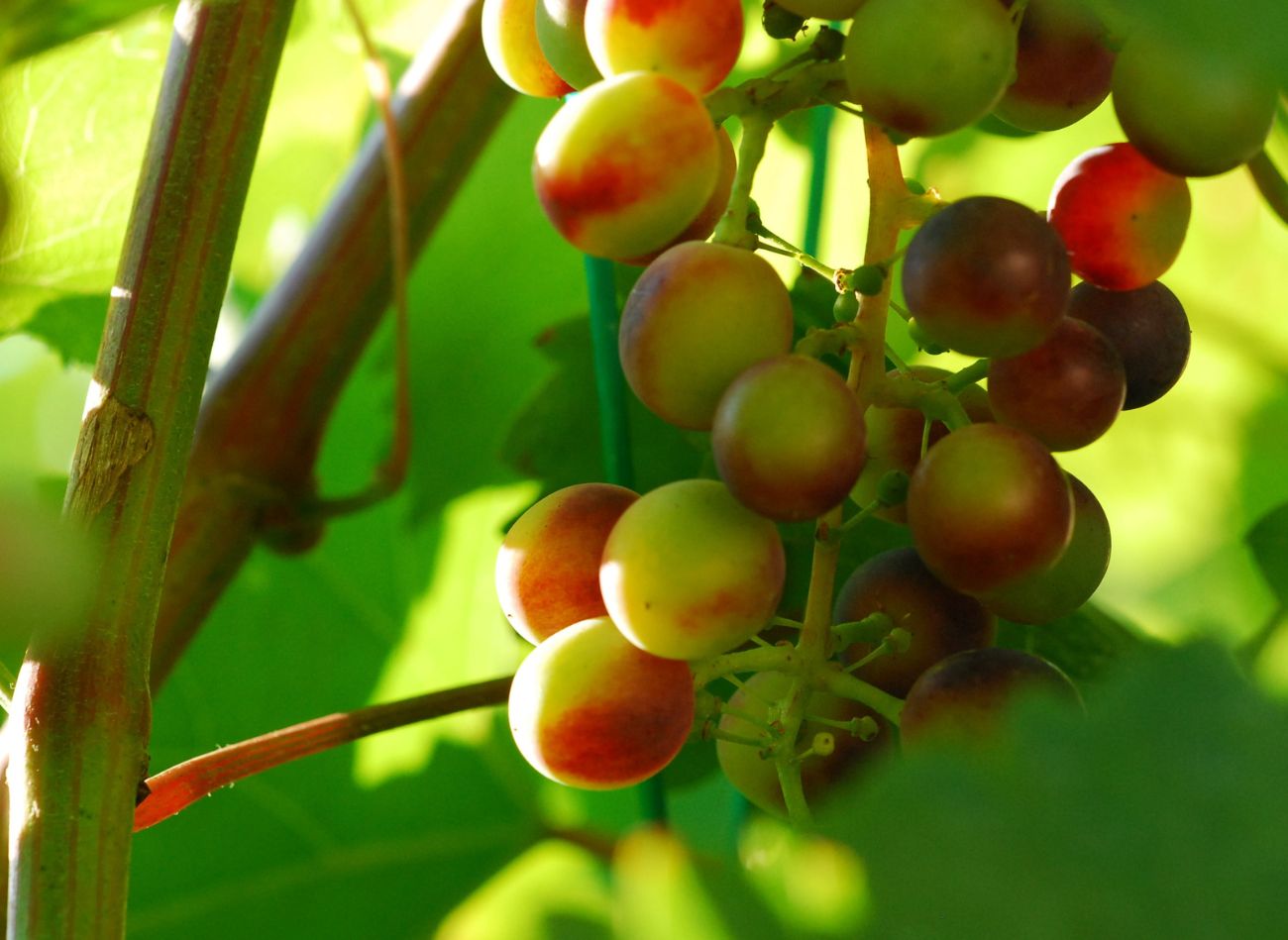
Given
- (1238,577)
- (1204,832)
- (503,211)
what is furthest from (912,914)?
(503,211)

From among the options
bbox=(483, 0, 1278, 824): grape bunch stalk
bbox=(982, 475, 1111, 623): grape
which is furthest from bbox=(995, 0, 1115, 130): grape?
bbox=(982, 475, 1111, 623): grape

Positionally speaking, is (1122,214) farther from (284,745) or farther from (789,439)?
(284,745)

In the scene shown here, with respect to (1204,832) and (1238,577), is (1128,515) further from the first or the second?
(1204,832)

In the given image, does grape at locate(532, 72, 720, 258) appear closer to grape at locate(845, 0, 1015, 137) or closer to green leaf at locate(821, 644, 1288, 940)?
grape at locate(845, 0, 1015, 137)

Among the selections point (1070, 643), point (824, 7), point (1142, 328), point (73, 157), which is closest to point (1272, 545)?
point (1070, 643)

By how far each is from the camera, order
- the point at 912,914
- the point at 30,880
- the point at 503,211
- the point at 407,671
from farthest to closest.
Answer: the point at 503,211 < the point at 407,671 < the point at 30,880 < the point at 912,914

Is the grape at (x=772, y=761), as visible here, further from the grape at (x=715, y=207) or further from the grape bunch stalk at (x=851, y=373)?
the grape at (x=715, y=207)
